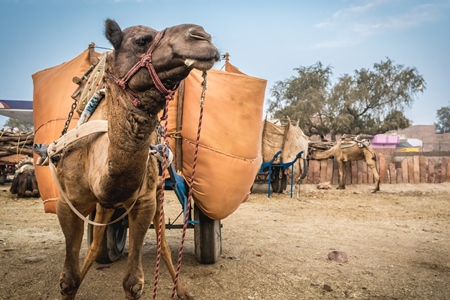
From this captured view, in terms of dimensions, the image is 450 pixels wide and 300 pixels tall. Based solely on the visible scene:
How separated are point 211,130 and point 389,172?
1468 centimetres

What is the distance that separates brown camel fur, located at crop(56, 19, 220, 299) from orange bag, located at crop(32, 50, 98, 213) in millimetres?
1075

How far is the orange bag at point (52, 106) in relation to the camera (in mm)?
3564

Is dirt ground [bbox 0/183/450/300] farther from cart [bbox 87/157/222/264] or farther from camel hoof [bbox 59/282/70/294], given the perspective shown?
camel hoof [bbox 59/282/70/294]

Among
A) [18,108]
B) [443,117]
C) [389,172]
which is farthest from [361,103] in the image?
[443,117]

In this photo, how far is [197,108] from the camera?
12.2 ft

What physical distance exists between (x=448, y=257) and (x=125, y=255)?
4339mm

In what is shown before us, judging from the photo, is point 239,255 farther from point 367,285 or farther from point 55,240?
point 55,240

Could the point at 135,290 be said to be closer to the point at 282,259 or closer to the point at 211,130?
the point at 211,130

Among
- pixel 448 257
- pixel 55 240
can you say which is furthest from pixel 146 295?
pixel 448 257

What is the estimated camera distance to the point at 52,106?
379 centimetres

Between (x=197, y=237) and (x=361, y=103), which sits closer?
(x=197, y=237)

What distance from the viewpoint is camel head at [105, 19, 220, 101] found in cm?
152

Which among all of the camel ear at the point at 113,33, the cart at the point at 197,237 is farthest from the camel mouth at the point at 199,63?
the cart at the point at 197,237

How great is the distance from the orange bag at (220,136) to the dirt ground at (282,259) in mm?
867
